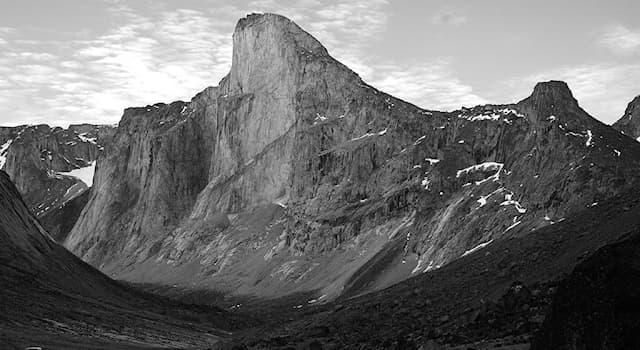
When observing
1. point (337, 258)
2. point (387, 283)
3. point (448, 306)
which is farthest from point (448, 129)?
point (448, 306)

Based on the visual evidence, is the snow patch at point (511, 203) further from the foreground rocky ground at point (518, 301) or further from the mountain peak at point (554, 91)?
the mountain peak at point (554, 91)

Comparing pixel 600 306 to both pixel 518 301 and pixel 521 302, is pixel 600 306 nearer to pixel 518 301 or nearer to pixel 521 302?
pixel 521 302

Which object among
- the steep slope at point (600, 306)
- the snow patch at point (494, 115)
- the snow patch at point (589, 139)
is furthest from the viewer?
the snow patch at point (494, 115)

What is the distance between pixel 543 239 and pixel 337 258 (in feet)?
384

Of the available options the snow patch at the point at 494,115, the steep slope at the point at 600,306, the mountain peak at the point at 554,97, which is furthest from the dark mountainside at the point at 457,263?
the snow patch at the point at 494,115

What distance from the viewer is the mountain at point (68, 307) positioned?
3280 inches

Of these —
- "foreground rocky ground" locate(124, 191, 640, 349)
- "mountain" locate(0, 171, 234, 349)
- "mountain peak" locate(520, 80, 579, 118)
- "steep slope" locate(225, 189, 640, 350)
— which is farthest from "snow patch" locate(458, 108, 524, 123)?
"steep slope" locate(225, 189, 640, 350)

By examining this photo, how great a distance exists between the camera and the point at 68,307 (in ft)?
333

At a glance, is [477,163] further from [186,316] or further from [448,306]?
[448,306]

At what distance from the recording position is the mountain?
83312mm

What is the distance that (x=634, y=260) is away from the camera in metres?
22.0

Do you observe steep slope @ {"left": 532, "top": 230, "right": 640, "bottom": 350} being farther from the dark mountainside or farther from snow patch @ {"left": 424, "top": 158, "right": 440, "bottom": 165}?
snow patch @ {"left": 424, "top": 158, "right": 440, "bottom": 165}

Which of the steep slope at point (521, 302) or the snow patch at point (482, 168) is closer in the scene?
the steep slope at point (521, 302)

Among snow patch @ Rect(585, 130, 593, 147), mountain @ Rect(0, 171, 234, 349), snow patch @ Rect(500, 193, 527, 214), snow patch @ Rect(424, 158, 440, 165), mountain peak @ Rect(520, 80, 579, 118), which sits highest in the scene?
mountain peak @ Rect(520, 80, 579, 118)
